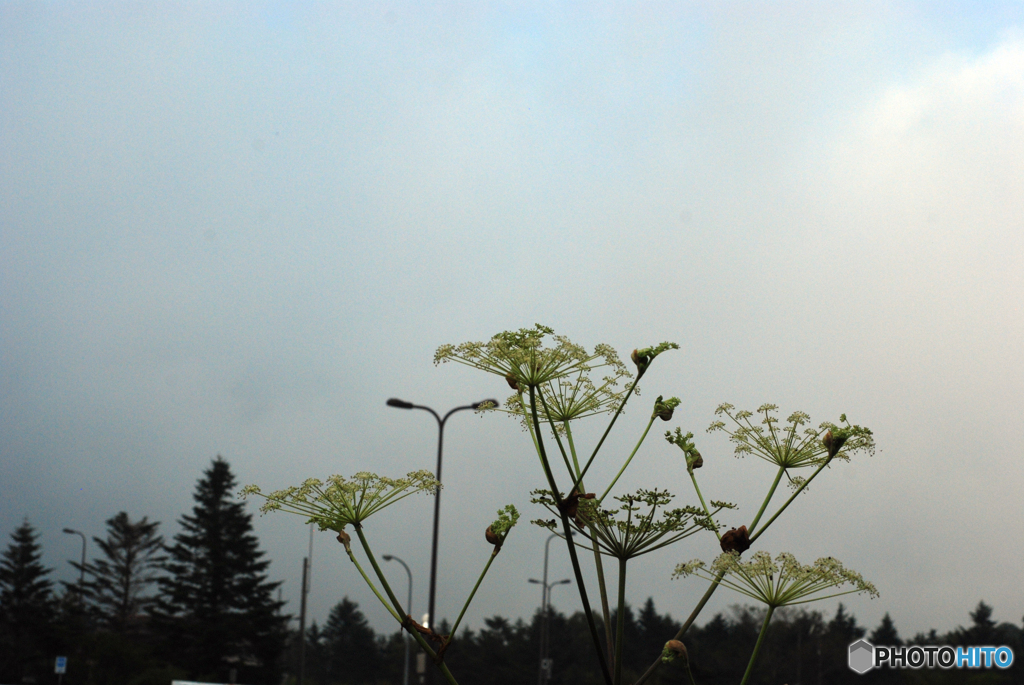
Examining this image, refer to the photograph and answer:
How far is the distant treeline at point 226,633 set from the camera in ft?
200

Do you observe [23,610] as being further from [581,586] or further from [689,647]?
[581,586]

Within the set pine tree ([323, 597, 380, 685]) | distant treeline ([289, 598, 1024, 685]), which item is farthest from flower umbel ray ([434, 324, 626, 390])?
pine tree ([323, 597, 380, 685])

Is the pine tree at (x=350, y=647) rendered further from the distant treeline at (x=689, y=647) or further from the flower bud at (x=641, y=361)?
the flower bud at (x=641, y=361)

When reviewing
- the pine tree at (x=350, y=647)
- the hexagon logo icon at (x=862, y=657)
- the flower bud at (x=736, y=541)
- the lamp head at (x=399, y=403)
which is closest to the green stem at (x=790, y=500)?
the flower bud at (x=736, y=541)

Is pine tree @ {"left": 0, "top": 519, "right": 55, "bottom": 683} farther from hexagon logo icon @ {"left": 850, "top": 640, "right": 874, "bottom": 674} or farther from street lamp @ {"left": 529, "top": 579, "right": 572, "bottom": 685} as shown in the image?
hexagon logo icon @ {"left": 850, "top": 640, "right": 874, "bottom": 674}

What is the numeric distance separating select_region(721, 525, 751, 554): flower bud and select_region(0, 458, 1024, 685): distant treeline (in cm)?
5138

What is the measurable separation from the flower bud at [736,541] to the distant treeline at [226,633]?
51.4 metres

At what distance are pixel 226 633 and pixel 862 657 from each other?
6890cm

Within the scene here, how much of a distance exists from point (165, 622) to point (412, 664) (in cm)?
4082

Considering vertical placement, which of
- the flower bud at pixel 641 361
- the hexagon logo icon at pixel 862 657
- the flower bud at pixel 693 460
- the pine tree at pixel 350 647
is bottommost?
the pine tree at pixel 350 647

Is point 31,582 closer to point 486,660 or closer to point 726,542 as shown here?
point 486,660

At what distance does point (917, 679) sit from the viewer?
164 feet

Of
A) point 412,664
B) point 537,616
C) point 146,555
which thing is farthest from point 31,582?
point 537,616

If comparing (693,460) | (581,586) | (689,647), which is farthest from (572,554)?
(689,647)
